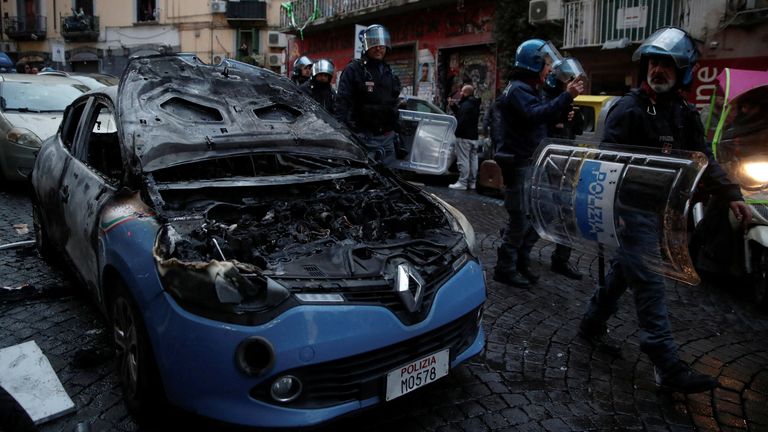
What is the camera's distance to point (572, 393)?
311 centimetres

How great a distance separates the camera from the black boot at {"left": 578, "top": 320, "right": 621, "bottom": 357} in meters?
3.57

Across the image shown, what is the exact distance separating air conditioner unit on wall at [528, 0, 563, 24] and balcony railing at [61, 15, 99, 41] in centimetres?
3175

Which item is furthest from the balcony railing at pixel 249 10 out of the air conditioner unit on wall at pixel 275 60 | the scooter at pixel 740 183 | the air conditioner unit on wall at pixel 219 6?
the scooter at pixel 740 183

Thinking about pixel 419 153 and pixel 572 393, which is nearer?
pixel 572 393

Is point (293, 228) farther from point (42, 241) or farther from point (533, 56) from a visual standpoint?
point (42, 241)

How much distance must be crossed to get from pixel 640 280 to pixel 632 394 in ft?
2.06

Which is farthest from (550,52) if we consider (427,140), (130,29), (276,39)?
A: (130,29)

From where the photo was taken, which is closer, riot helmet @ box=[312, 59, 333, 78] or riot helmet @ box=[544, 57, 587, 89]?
riot helmet @ box=[544, 57, 587, 89]

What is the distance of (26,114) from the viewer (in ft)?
25.5

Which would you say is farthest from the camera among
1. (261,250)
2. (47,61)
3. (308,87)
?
(47,61)

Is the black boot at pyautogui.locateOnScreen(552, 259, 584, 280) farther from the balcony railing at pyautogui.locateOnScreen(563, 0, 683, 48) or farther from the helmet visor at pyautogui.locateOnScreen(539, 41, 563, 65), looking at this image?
the balcony railing at pyautogui.locateOnScreen(563, 0, 683, 48)

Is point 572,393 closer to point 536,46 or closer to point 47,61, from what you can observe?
point 536,46

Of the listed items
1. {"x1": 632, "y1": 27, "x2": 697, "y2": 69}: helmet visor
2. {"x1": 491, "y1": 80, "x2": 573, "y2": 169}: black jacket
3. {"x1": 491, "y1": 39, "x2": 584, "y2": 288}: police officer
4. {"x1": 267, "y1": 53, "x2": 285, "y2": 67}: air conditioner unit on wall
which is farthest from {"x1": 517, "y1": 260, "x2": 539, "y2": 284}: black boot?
{"x1": 267, "y1": 53, "x2": 285, "y2": 67}: air conditioner unit on wall

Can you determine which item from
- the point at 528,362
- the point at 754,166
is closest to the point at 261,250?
the point at 528,362
